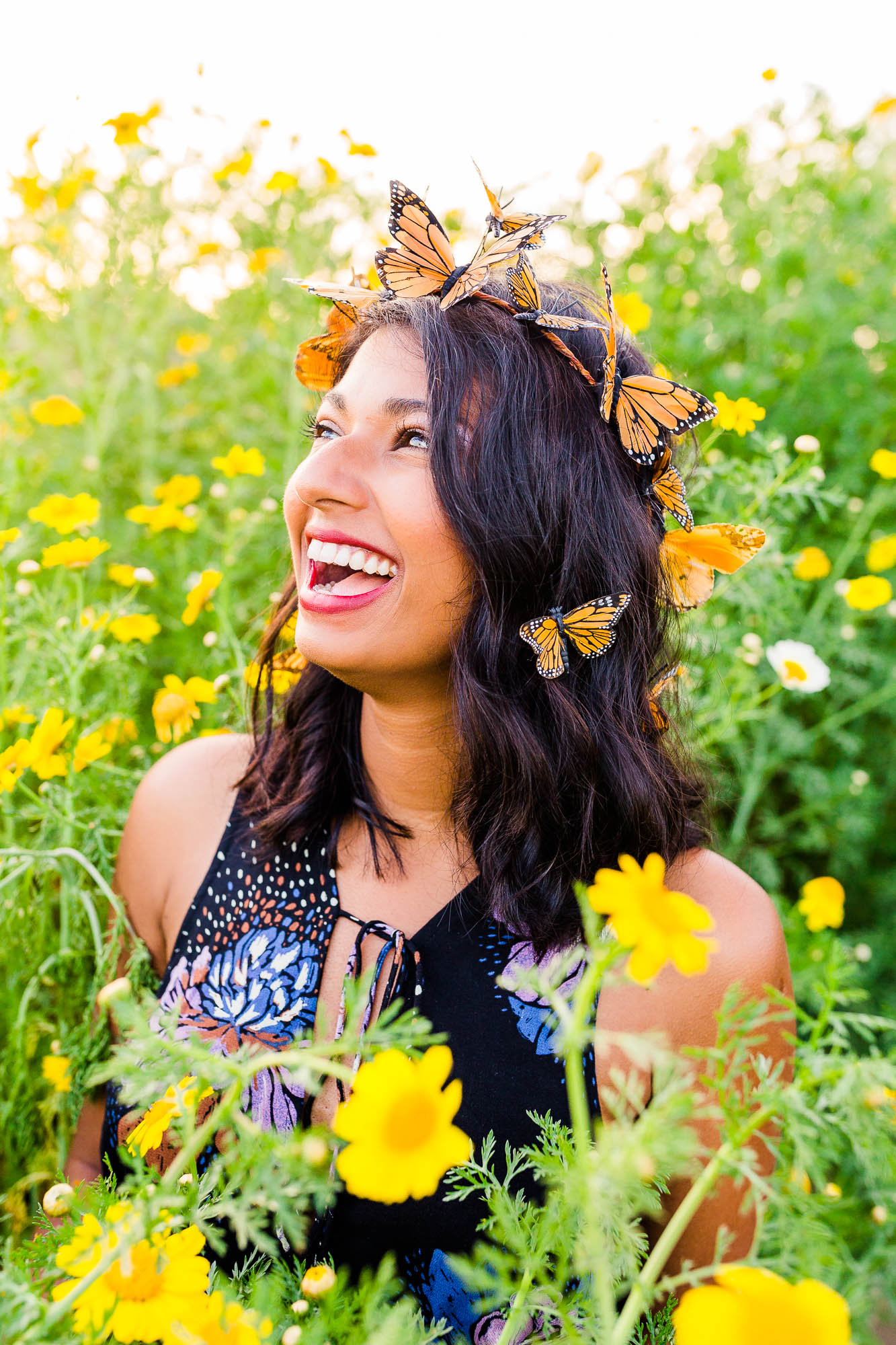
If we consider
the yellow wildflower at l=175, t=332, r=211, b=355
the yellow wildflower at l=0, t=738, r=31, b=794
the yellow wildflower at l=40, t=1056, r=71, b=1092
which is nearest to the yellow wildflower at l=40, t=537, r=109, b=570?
the yellow wildflower at l=0, t=738, r=31, b=794

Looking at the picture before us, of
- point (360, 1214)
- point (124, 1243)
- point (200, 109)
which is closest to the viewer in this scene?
point (124, 1243)

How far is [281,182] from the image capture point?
2.21 m

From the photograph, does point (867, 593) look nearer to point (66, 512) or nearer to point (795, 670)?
point (795, 670)

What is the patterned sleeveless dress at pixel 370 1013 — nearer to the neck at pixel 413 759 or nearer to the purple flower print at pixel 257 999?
the purple flower print at pixel 257 999

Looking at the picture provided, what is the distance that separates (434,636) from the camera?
1187mm

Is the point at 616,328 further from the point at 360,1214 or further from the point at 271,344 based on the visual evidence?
the point at 271,344

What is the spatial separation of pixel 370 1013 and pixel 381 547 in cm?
55

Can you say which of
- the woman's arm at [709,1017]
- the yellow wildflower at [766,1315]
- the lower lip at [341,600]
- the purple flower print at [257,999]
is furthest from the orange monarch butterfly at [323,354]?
the yellow wildflower at [766,1315]

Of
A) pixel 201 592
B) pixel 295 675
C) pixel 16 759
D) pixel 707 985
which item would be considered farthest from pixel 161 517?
pixel 707 985

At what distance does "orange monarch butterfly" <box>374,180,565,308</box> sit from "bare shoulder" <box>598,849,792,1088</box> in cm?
79

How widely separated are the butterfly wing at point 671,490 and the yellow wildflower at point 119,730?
32.2 inches

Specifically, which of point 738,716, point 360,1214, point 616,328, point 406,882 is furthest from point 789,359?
point 360,1214

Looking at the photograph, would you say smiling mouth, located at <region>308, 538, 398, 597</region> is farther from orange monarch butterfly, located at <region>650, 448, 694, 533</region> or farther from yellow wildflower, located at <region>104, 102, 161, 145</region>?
yellow wildflower, located at <region>104, 102, 161, 145</region>

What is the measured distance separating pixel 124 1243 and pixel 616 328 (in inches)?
42.5
